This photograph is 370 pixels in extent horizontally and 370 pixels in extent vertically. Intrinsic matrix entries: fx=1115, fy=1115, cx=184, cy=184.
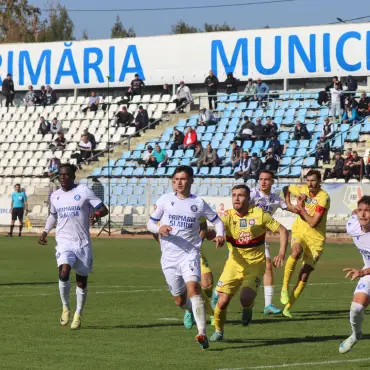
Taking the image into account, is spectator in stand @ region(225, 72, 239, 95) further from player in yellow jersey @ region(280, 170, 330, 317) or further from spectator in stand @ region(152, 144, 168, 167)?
player in yellow jersey @ region(280, 170, 330, 317)

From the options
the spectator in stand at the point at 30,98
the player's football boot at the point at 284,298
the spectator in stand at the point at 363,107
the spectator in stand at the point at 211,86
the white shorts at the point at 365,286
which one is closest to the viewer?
the white shorts at the point at 365,286

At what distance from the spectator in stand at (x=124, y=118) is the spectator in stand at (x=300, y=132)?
9166mm

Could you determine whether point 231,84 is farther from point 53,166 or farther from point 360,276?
point 360,276

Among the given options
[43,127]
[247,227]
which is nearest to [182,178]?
[247,227]

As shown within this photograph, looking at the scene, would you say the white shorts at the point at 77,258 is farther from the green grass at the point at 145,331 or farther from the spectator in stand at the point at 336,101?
the spectator in stand at the point at 336,101

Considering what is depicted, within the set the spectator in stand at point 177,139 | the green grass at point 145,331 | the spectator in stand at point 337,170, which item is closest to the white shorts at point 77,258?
the green grass at point 145,331

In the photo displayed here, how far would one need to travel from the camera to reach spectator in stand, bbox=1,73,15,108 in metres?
52.5

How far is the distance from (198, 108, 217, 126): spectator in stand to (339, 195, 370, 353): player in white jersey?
3365cm

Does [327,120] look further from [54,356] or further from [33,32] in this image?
[33,32]

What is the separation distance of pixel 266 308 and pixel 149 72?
3694 centimetres

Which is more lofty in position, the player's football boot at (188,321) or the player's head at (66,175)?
the player's head at (66,175)

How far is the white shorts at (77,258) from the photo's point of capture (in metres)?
14.0

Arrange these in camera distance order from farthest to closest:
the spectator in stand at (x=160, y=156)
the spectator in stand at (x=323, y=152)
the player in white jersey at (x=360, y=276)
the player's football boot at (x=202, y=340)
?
the spectator in stand at (x=160, y=156), the spectator in stand at (x=323, y=152), the player's football boot at (x=202, y=340), the player in white jersey at (x=360, y=276)

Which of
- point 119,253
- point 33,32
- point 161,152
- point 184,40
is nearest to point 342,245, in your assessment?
point 119,253
